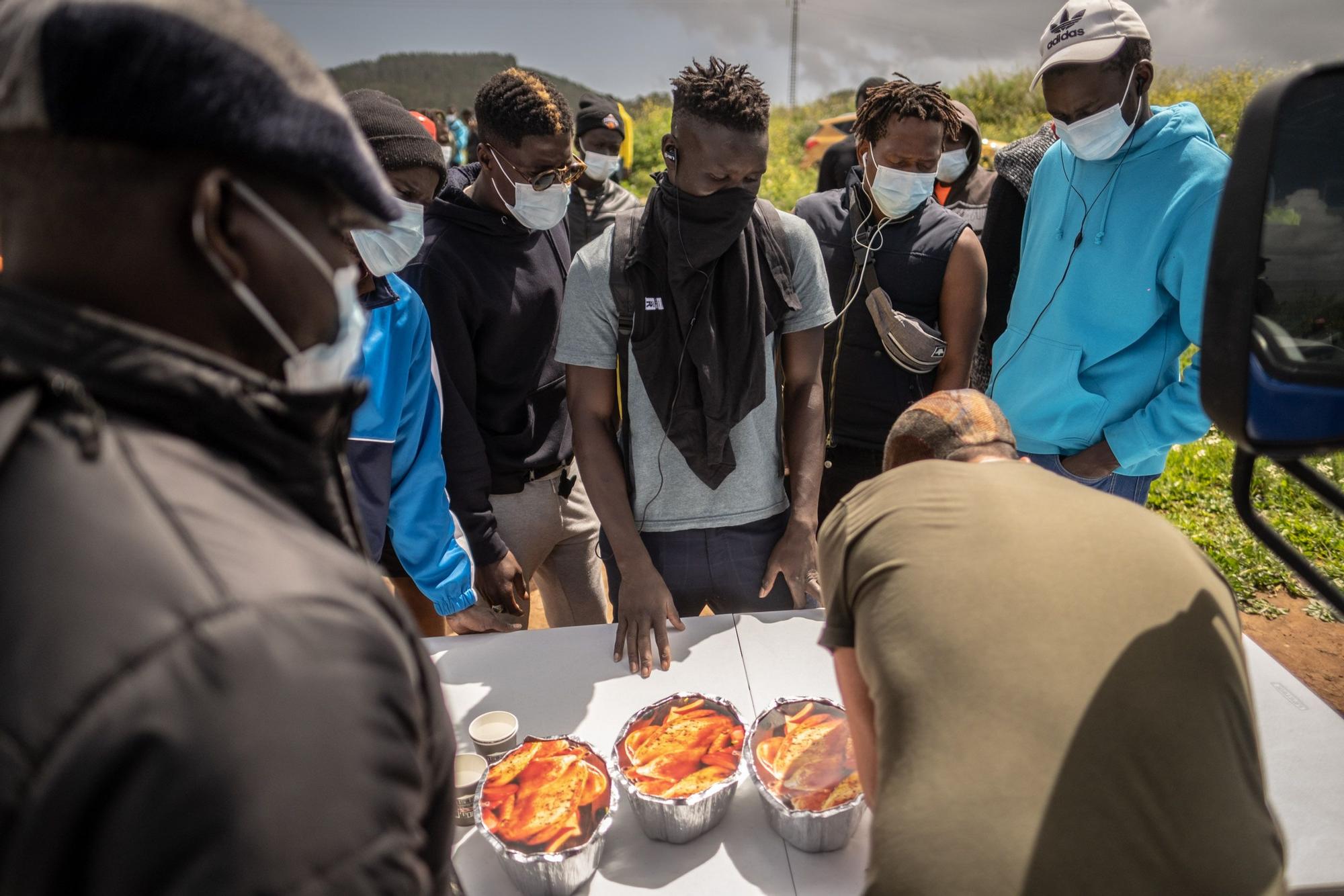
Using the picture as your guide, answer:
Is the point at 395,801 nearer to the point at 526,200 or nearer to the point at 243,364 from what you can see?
the point at 243,364

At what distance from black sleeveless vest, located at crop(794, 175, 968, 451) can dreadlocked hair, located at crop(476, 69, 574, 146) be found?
972 millimetres

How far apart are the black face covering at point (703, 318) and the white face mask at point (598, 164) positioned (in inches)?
113

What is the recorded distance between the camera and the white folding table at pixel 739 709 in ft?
4.45

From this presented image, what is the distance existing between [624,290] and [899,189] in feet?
3.64

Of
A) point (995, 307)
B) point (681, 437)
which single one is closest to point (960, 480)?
point (681, 437)

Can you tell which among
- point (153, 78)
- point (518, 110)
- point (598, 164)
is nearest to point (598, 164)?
point (598, 164)

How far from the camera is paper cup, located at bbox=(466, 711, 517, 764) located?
1.58 m

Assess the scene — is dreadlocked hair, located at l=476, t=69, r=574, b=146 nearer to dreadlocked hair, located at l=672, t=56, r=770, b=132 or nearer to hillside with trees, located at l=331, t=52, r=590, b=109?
dreadlocked hair, located at l=672, t=56, r=770, b=132

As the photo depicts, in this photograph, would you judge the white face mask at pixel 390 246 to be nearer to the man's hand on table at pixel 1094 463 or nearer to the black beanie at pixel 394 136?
the black beanie at pixel 394 136

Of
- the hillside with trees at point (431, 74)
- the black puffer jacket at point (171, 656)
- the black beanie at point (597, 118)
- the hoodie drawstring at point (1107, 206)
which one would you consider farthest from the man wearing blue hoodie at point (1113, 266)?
the hillside with trees at point (431, 74)

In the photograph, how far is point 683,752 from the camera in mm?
1517

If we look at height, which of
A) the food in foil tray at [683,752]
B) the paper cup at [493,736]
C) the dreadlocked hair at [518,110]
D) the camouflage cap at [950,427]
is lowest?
the paper cup at [493,736]

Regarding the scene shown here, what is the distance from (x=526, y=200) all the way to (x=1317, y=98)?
1902 millimetres

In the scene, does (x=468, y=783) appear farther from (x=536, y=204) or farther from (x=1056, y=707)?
(x=536, y=204)
